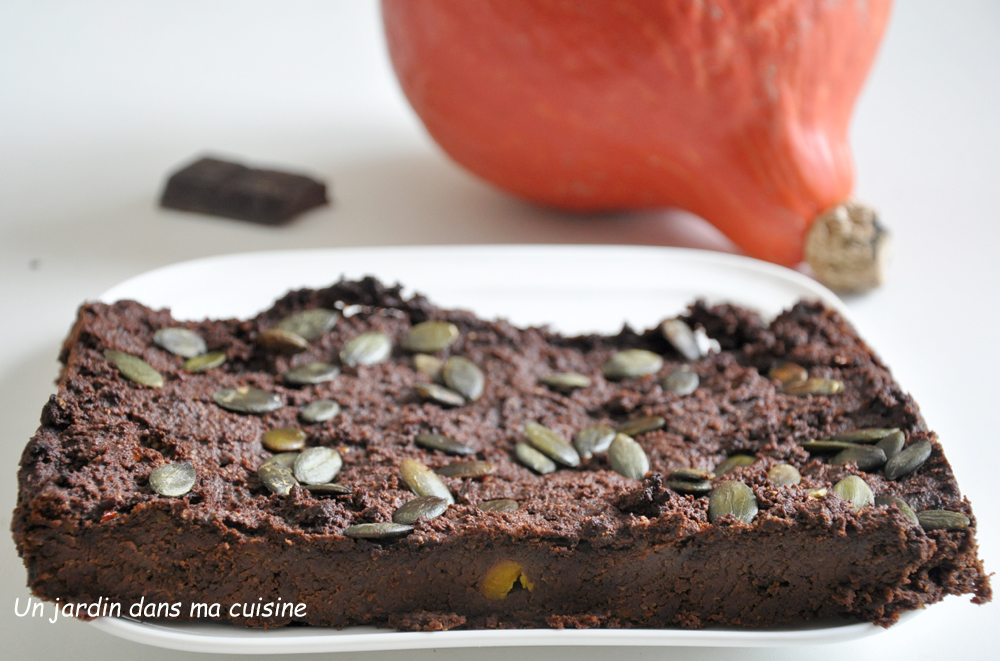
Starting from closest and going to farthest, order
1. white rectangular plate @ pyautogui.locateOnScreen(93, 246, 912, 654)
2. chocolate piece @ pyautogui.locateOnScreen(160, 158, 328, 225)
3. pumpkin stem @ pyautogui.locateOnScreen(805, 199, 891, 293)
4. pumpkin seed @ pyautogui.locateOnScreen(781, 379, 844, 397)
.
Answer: pumpkin seed @ pyautogui.locateOnScreen(781, 379, 844, 397) < white rectangular plate @ pyautogui.locateOnScreen(93, 246, 912, 654) < pumpkin stem @ pyautogui.locateOnScreen(805, 199, 891, 293) < chocolate piece @ pyautogui.locateOnScreen(160, 158, 328, 225)

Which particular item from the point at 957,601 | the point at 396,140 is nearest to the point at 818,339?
the point at 957,601

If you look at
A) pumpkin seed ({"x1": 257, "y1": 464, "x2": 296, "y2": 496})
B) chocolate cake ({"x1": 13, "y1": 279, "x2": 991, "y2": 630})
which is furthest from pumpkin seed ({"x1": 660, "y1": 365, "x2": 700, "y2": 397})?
pumpkin seed ({"x1": 257, "y1": 464, "x2": 296, "y2": 496})

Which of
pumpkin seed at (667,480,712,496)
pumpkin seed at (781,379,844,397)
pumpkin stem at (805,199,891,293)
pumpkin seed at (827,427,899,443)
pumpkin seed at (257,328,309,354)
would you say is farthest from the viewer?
pumpkin stem at (805,199,891,293)

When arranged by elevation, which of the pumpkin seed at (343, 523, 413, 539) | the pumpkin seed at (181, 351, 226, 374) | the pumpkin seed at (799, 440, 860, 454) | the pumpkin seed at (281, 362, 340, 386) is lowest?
the pumpkin seed at (343, 523, 413, 539)

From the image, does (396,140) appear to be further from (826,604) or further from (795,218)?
(826,604)

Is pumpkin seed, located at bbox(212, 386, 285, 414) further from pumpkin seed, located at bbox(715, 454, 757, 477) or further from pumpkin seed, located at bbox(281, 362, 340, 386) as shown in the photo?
pumpkin seed, located at bbox(715, 454, 757, 477)

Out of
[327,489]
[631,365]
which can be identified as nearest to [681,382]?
[631,365]
